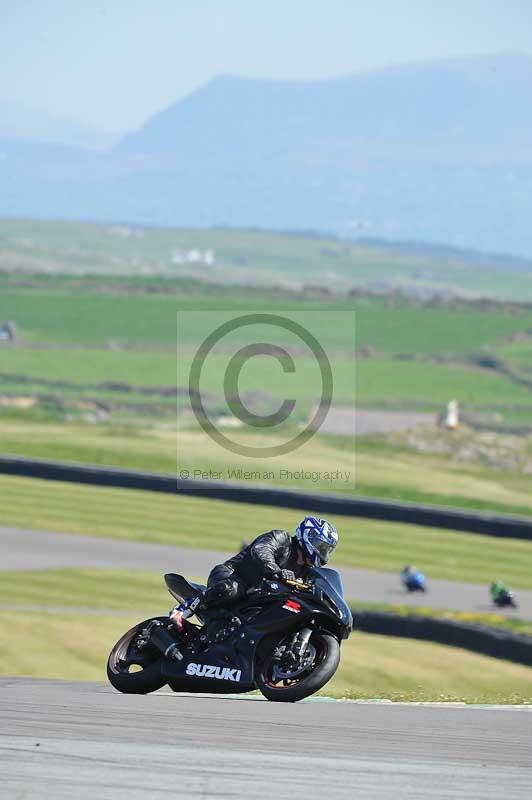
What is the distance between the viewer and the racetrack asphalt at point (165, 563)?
99.0 ft

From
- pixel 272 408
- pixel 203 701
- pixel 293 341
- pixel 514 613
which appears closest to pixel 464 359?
pixel 293 341

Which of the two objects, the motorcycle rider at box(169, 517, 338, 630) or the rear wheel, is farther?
the rear wheel

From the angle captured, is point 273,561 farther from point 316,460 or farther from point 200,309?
point 200,309

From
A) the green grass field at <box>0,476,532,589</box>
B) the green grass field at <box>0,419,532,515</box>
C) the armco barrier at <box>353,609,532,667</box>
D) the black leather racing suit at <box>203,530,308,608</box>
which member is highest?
the black leather racing suit at <box>203,530,308,608</box>

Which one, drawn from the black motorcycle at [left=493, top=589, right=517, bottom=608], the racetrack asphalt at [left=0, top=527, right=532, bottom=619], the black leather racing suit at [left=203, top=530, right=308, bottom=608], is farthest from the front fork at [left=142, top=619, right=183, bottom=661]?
the black motorcycle at [left=493, top=589, right=517, bottom=608]

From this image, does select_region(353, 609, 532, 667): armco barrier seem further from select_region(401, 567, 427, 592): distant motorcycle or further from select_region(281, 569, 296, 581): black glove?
select_region(281, 569, 296, 581): black glove

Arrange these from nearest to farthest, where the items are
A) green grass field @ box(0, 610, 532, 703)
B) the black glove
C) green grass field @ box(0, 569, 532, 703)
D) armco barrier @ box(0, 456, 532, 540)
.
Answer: the black glove, green grass field @ box(0, 610, 532, 703), green grass field @ box(0, 569, 532, 703), armco barrier @ box(0, 456, 532, 540)

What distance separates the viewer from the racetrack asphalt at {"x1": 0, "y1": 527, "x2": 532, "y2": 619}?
30172 millimetres

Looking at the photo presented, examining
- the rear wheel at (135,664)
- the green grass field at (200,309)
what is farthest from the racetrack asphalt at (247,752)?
the green grass field at (200,309)

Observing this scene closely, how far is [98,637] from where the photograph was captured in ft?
77.5

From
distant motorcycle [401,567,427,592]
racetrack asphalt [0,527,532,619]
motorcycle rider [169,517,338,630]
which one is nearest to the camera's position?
motorcycle rider [169,517,338,630]

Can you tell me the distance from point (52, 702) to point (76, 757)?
8.08 feet

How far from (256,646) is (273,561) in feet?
2.26

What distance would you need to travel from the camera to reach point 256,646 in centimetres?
1096
